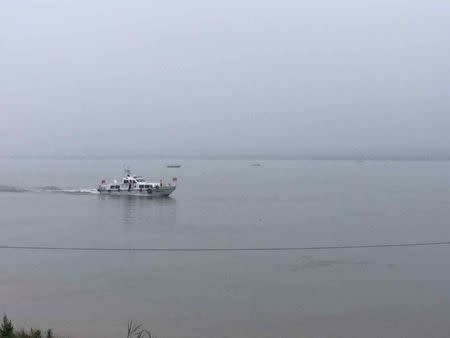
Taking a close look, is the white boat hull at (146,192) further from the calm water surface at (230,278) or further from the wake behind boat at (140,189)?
the calm water surface at (230,278)

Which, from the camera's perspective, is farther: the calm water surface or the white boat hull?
the white boat hull

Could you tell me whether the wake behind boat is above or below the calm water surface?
above

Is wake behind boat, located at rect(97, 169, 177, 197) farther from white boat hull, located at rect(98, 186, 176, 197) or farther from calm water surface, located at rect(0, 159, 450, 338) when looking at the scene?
calm water surface, located at rect(0, 159, 450, 338)

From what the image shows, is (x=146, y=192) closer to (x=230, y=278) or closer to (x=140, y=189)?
(x=140, y=189)

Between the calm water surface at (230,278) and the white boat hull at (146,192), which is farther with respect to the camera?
the white boat hull at (146,192)

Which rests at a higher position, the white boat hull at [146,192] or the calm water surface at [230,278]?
the white boat hull at [146,192]

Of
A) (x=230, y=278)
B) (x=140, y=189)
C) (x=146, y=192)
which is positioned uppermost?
(x=140, y=189)

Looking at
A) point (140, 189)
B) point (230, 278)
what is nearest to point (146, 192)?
point (140, 189)

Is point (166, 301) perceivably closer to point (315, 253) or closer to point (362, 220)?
point (315, 253)

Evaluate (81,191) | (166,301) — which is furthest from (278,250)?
(81,191)

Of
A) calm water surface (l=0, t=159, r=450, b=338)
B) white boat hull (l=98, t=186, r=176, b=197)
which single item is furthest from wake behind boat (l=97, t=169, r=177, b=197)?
calm water surface (l=0, t=159, r=450, b=338)

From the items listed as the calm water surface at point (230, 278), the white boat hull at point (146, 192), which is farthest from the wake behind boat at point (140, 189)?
the calm water surface at point (230, 278)

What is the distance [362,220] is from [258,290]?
56.9 feet

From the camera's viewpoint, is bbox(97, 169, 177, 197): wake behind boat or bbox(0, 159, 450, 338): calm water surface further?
bbox(97, 169, 177, 197): wake behind boat
